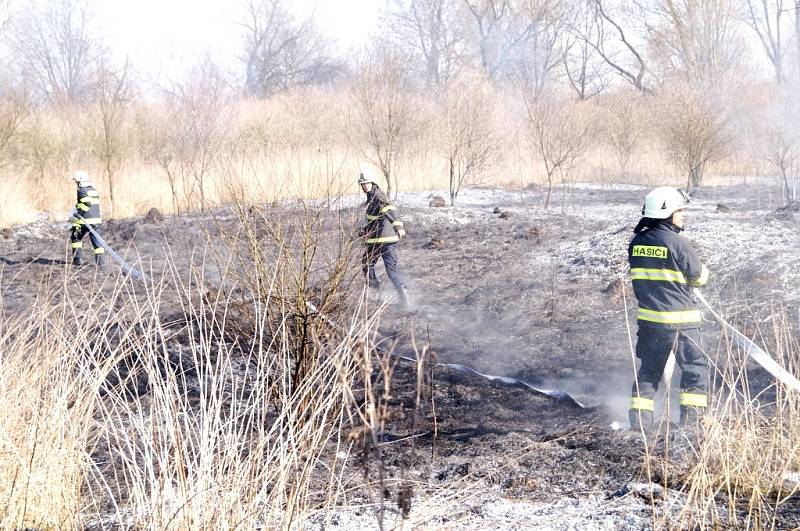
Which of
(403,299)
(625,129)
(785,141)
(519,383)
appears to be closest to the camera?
(519,383)

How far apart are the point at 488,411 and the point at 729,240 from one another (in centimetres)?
580

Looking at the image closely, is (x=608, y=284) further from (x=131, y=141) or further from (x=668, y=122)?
(x=131, y=141)

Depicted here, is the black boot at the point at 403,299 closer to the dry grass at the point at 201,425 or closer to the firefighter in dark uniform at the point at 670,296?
the dry grass at the point at 201,425

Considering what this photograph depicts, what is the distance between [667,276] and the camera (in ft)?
15.5

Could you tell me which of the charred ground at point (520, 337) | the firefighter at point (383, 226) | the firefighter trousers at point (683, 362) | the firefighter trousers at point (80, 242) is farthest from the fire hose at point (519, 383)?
the firefighter trousers at point (80, 242)

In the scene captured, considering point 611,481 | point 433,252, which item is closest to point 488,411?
point 611,481

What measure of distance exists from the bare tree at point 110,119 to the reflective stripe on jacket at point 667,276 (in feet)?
49.4

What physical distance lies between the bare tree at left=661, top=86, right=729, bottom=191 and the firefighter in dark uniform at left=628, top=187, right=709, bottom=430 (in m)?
12.3

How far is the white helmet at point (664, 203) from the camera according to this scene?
473 centimetres

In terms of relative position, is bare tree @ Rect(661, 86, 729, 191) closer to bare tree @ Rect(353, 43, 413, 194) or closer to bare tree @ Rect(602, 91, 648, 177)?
bare tree @ Rect(602, 91, 648, 177)

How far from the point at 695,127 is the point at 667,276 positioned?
41.4 ft

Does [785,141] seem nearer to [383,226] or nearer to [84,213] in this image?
[383,226]

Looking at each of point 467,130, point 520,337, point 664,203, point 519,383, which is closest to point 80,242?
point 520,337

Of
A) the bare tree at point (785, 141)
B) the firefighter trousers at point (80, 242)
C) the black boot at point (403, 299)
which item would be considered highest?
the bare tree at point (785, 141)
